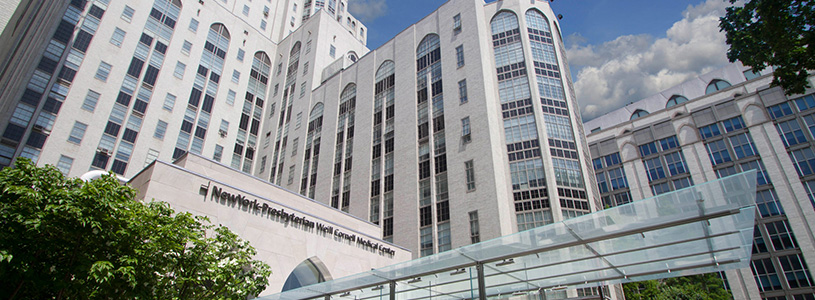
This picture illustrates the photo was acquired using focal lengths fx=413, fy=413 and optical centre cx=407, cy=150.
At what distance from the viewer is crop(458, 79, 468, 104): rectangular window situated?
41381mm

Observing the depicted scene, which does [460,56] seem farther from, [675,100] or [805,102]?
[675,100]

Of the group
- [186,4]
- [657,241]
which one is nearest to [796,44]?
[657,241]

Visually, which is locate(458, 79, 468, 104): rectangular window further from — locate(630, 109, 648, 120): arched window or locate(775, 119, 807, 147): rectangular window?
locate(630, 109, 648, 120): arched window

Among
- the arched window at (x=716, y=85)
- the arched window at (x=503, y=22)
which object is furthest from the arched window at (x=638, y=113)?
the arched window at (x=503, y=22)

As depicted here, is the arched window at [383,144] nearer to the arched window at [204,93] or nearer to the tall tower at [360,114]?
the tall tower at [360,114]

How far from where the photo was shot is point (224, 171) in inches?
1000

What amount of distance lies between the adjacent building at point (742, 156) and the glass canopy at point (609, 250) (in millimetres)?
53797

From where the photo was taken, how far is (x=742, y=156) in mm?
58969

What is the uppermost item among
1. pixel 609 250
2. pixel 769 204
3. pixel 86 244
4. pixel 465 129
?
pixel 465 129

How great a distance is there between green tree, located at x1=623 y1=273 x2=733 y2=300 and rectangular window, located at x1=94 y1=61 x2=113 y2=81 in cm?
6452

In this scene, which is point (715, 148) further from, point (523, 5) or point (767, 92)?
point (523, 5)

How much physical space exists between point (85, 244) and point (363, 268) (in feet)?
63.4

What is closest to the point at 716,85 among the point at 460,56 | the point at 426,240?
the point at 460,56

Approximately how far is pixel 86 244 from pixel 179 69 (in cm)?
4818
